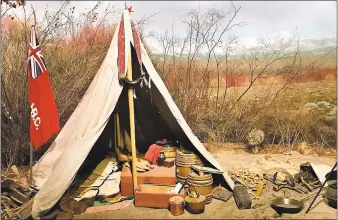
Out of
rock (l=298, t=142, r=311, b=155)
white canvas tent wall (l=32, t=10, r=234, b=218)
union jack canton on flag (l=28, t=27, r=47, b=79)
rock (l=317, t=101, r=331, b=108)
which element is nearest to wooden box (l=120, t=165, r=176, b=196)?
white canvas tent wall (l=32, t=10, r=234, b=218)

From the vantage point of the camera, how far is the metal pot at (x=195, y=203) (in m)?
4.03

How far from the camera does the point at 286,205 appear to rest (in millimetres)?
4133

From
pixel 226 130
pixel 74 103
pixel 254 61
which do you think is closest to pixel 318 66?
pixel 254 61

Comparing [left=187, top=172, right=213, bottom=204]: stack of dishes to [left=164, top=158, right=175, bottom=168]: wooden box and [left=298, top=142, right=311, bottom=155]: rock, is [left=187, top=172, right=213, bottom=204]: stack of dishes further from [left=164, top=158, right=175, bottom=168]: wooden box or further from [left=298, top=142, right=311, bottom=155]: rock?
[left=298, top=142, right=311, bottom=155]: rock

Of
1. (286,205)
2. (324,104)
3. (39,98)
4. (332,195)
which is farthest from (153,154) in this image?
(324,104)

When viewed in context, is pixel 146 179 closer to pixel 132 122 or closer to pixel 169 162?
pixel 169 162

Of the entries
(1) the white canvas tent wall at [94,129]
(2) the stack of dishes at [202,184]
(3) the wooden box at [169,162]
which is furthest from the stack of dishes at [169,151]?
(2) the stack of dishes at [202,184]

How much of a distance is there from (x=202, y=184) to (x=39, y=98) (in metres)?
2.36

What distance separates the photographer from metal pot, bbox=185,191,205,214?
4.03 meters

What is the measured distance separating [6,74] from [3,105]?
550 mm

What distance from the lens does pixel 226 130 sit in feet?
25.9

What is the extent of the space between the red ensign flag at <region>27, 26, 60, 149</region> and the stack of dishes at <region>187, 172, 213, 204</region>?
193 centimetres

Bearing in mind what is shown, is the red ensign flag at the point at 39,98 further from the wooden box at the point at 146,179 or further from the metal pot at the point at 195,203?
the metal pot at the point at 195,203

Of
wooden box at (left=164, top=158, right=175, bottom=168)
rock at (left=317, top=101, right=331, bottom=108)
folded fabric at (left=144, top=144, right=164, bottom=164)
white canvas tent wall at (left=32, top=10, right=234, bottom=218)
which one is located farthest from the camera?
rock at (left=317, top=101, right=331, bottom=108)
